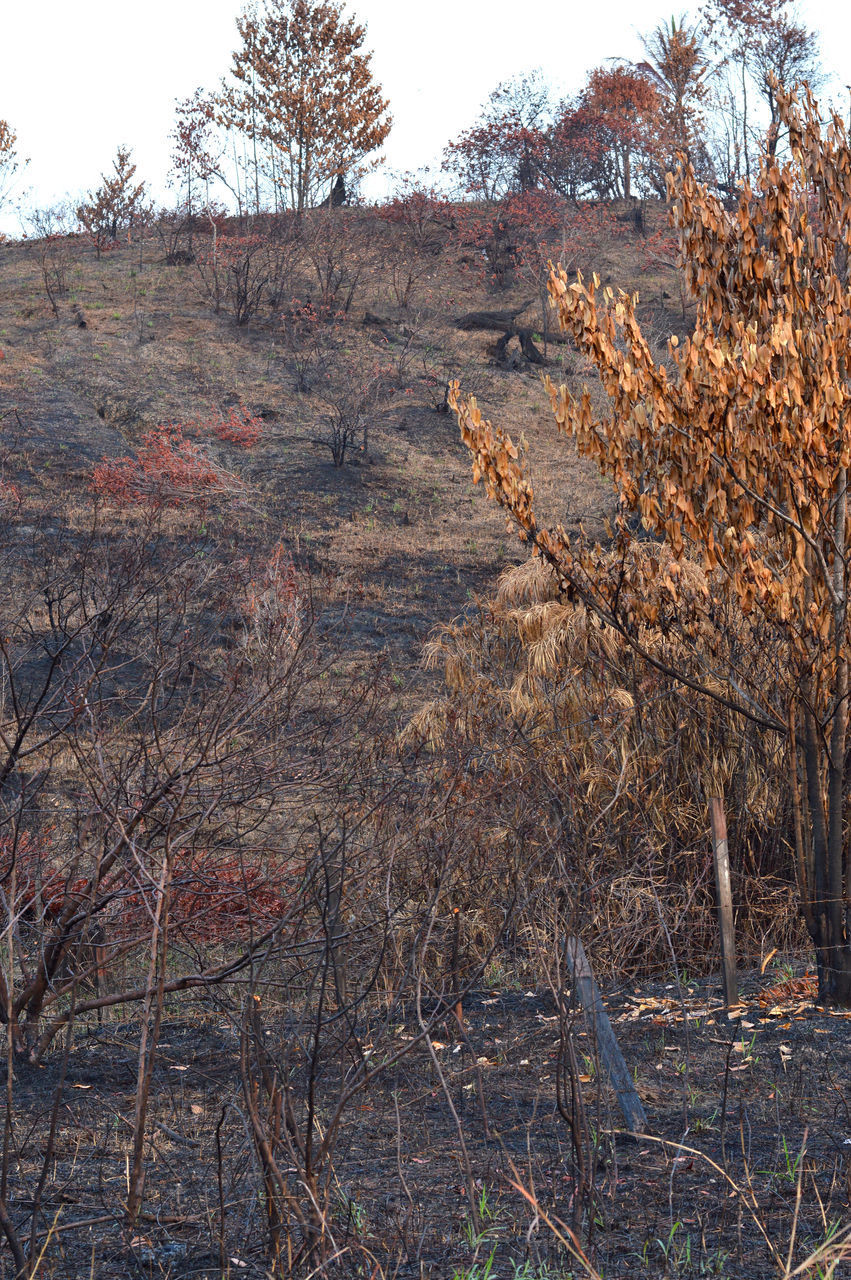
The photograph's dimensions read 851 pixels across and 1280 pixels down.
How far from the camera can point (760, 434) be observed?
4930 mm

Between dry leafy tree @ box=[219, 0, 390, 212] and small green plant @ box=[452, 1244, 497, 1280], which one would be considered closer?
small green plant @ box=[452, 1244, 497, 1280]

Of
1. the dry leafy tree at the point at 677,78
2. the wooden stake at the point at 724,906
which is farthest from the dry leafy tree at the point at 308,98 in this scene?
the wooden stake at the point at 724,906

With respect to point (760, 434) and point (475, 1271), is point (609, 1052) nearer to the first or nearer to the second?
point (475, 1271)

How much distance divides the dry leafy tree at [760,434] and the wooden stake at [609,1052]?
1.75 metres

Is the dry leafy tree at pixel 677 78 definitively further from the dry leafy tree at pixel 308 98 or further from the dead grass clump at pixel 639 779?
the dead grass clump at pixel 639 779

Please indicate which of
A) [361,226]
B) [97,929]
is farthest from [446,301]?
[97,929]

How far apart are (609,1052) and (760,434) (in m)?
2.69

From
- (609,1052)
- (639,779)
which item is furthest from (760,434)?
(639,779)

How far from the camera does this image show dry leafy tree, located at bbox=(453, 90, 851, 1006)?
16.2 ft

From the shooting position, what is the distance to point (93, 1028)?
6.09m

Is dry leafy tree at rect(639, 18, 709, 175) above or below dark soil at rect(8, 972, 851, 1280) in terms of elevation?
above

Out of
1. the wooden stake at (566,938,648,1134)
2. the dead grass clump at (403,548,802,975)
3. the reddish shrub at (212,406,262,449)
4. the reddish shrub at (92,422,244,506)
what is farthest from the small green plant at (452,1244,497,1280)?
the reddish shrub at (212,406,262,449)

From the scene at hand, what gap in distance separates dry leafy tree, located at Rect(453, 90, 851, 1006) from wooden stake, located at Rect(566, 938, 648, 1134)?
1.75 meters

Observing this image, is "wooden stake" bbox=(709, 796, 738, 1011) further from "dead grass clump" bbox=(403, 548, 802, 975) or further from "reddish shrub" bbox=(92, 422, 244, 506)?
"reddish shrub" bbox=(92, 422, 244, 506)
